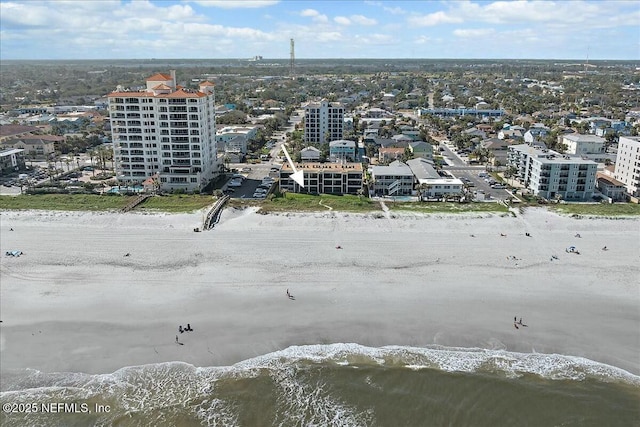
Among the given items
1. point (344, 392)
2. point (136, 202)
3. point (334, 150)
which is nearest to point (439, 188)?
point (334, 150)

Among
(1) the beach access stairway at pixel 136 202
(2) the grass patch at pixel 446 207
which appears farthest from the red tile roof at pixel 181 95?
(2) the grass patch at pixel 446 207

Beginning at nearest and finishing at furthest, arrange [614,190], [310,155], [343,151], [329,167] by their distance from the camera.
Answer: [614,190]
[329,167]
[310,155]
[343,151]

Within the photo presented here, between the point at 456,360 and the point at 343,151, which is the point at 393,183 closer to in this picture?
the point at 343,151

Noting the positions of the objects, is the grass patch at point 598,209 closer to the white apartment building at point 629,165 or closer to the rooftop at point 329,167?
the white apartment building at point 629,165

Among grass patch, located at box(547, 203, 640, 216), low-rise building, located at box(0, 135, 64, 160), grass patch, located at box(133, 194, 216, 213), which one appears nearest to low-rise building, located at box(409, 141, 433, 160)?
grass patch, located at box(547, 203, 640, 216)

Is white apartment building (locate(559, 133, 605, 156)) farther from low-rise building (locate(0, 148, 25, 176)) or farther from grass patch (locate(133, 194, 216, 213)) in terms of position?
low-rise building (locate(0, 148, 25, 176))

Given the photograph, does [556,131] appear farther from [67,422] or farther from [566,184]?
[67,422]
